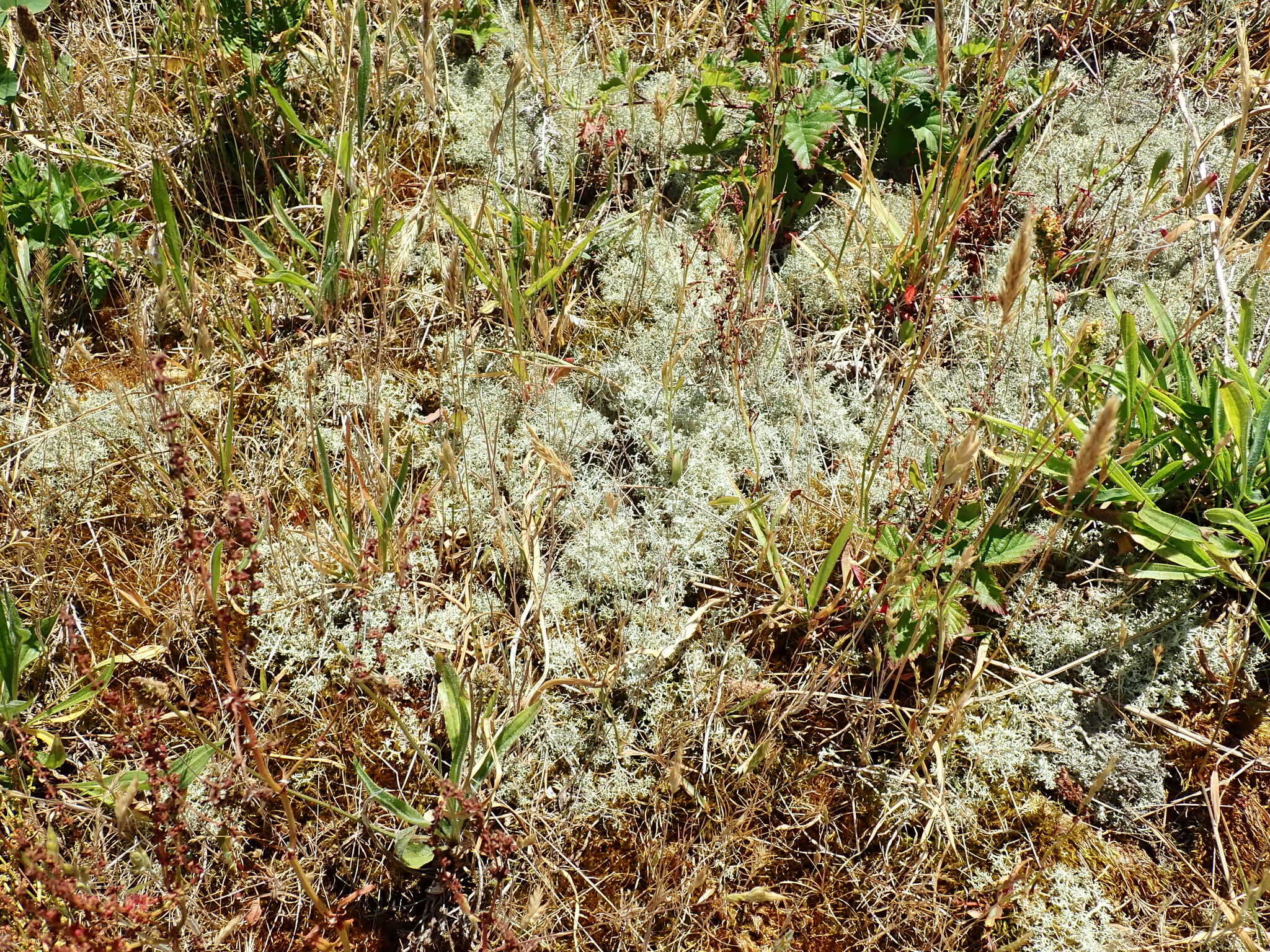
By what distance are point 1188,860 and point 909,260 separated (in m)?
1.62

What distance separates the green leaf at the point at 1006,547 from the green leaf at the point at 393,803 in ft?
4.49

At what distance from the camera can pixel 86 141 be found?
A: 2783 millimetres

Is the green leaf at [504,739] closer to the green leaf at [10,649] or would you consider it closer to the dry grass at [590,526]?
the dry grass at [590,526]

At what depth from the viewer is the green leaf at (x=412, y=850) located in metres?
1.84

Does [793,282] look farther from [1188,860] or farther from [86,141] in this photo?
[86,141]

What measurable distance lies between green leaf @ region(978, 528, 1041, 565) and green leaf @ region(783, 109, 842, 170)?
1109 mm

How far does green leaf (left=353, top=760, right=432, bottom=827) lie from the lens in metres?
1.80

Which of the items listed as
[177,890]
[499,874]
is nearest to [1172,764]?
[499,874]

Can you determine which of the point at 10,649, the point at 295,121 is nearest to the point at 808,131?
the point at 295,121

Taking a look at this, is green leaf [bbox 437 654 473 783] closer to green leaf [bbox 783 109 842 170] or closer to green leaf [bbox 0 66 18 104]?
green leaf [bbox 783 109 842 170]

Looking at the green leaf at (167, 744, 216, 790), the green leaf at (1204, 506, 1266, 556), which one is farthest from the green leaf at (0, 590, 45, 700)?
the green leaf at (1204, 506, 1266, 556)

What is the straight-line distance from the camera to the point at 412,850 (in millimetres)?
1852

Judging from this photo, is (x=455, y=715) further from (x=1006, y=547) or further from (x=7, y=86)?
(x=7, y=86)

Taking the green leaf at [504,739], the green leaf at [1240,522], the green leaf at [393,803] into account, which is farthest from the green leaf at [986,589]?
the green leaf at [393,803]
